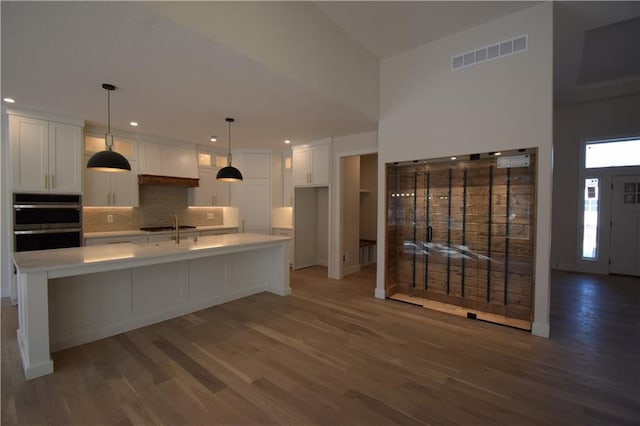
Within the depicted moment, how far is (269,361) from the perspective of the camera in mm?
2637

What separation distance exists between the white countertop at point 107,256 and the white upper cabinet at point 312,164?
2429 mm

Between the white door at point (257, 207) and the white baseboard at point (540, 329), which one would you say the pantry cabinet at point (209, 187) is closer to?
the white door at point (257, 207)

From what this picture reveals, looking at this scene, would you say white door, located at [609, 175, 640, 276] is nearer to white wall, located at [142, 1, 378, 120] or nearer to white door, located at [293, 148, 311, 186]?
white wall, located at [142, 1, 378, 120]

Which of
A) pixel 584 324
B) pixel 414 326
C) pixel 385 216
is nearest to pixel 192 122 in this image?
pixel 385 216

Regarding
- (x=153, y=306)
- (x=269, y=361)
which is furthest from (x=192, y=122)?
(x=269, y=361)

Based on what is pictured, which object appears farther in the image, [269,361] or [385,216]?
[385,216]

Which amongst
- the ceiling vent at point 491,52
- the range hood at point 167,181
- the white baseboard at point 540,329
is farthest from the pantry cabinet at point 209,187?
the white baseboard at point 540,329

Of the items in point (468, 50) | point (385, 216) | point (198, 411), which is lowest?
point (198, 411)

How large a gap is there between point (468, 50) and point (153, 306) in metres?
5.12

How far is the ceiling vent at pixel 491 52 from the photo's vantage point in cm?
331

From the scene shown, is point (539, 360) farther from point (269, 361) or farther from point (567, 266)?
point (567, 266)

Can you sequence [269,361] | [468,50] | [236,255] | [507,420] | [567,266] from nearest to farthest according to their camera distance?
[507,420] < [269,361] < [468,50] < [236,255] < [567,266]

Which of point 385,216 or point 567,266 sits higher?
point 385,216

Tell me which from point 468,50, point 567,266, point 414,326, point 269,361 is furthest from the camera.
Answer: point 567,266
